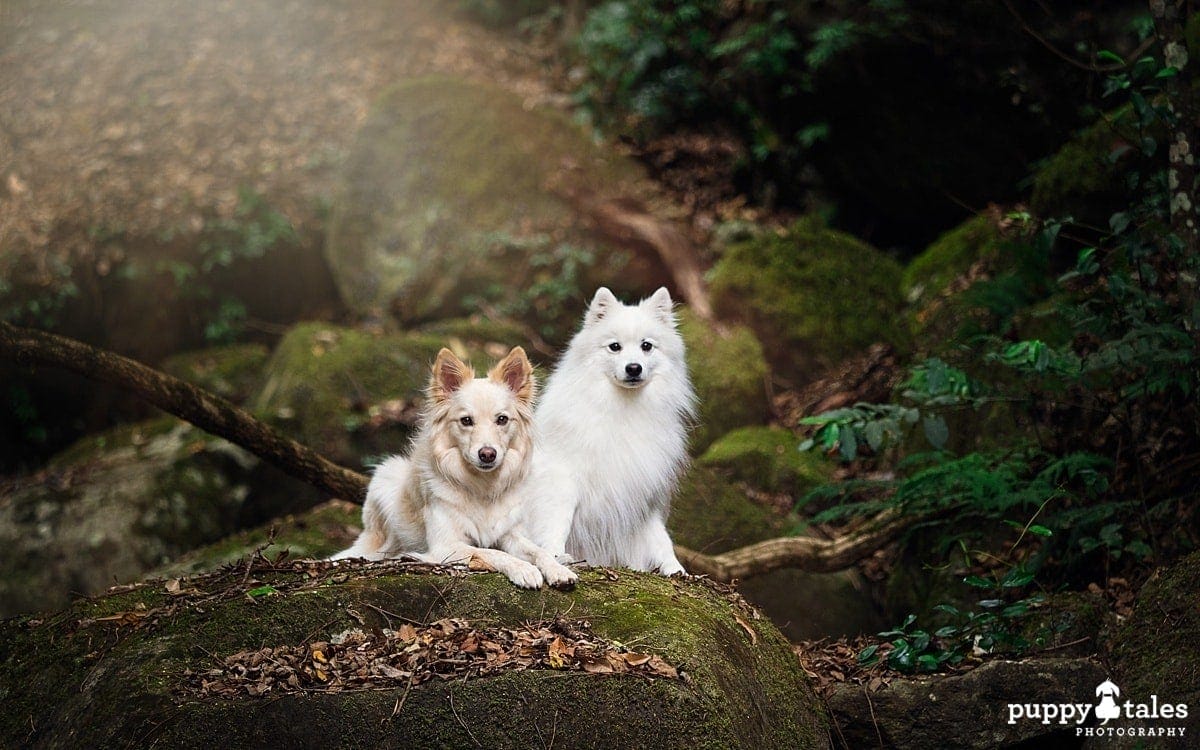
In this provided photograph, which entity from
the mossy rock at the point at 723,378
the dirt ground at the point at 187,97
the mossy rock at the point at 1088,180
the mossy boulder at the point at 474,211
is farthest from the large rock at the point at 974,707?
the dirt ground at the point at 187,97

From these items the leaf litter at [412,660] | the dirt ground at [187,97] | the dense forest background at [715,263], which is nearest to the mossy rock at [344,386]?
the dense forest background at [715,263]

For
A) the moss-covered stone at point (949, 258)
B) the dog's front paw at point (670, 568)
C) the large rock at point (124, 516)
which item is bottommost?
the large rock at point (124, 516)

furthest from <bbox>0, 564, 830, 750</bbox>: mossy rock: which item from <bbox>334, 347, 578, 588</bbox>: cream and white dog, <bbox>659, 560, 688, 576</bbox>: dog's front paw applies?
<bbox>334, 347, 578, 588</bbox>: cream and white dog

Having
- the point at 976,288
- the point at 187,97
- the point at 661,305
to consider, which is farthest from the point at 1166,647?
the point at 187,97

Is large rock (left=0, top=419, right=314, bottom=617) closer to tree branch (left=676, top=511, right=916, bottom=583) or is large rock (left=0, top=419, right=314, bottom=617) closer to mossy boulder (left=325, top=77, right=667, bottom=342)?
mossy boulder (left=325, top=77, right=667, bottom=342)

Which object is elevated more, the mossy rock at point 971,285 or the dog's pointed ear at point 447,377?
the dog's pointed ear at point 447,377

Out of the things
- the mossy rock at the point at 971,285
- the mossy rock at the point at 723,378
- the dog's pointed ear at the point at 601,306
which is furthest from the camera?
the mossy rock at the point at 723,378

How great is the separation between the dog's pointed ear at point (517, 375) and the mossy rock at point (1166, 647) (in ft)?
11.9

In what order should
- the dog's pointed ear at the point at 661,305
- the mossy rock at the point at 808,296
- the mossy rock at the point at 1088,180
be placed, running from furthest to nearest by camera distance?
the mossy rock at the point at 808,296 < the mossy rock at the point at 1088,180 < the dog's pointed ear at the point at 661,305

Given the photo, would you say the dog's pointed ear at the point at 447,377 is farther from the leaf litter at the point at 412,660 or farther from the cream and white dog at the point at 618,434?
the leaf litter at the point at 412,660

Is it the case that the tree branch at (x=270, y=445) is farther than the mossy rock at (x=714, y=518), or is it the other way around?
the mossy rock at (x=714, y=518)

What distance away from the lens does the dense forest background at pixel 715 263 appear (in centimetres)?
694

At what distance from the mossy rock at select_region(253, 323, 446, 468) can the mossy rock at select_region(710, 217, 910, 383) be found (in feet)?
10.5

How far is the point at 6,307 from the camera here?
42.8 feet
